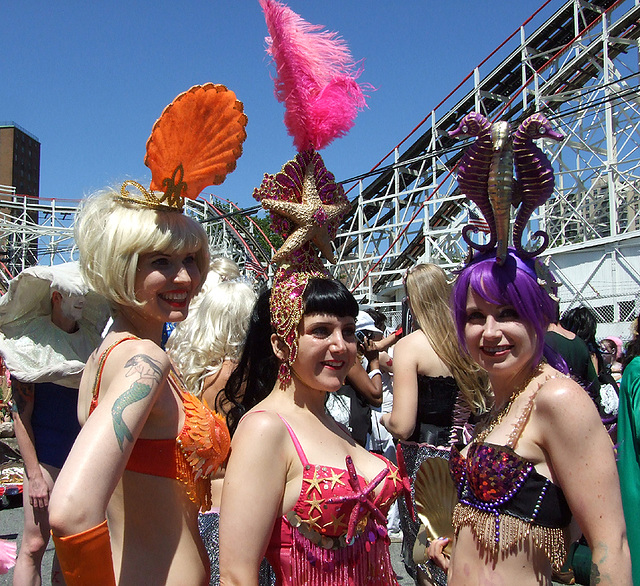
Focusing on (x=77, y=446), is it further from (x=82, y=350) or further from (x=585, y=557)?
(x=585, y=557)

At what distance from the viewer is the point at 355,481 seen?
5.68 feet

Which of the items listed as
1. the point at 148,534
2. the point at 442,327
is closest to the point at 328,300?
the point at 148,534

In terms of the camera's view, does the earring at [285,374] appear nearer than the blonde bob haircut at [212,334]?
Yes

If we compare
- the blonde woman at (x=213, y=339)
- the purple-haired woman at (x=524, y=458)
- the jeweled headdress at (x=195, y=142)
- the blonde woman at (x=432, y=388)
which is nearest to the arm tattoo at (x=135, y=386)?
the jeweled headdress at (x=195, y=142)

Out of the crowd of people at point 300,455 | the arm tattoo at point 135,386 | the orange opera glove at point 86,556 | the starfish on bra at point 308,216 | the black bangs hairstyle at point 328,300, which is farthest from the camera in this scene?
the starfish on bra at point 308,216

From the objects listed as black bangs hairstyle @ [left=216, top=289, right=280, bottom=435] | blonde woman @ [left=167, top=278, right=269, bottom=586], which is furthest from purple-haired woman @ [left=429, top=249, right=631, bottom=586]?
blonde woman @ [left=167, top=278, right=269, bottom=586]

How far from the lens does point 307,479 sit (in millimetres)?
1697

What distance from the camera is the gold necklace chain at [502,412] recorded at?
1769mm

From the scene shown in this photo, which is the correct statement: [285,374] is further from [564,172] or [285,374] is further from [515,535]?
[564,172]

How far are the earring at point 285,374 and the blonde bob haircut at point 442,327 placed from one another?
1236mm

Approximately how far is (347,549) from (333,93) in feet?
5.22

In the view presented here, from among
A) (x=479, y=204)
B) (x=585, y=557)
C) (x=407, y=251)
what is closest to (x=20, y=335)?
(x=479, y=204)

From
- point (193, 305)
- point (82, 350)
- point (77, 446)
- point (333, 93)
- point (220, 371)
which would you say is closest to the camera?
point (77, 446)

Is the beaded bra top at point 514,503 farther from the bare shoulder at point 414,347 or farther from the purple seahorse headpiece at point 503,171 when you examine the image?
the bare shoulder at point 414,347
